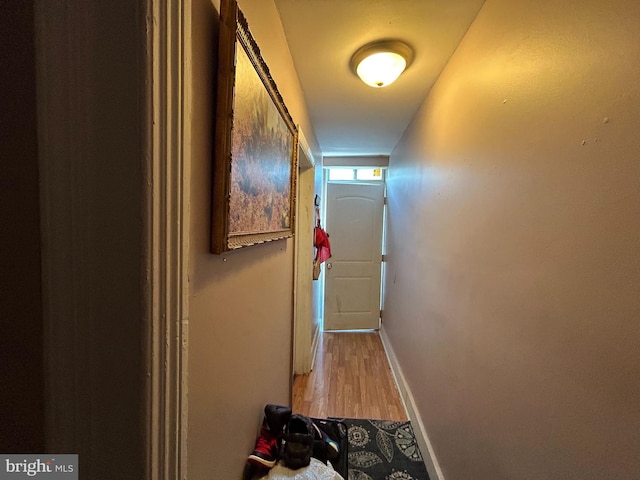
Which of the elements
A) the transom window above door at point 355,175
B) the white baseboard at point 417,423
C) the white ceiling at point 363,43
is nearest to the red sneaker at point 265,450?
the white baseboard at point 417,423

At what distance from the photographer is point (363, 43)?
1.31 m

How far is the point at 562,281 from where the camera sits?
678mm

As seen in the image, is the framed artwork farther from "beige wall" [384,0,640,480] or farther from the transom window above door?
the transom window above door

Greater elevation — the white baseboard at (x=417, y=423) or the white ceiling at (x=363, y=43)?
the white ceiling at (x=363, y=43)

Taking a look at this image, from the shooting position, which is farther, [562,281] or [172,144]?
[562,281]

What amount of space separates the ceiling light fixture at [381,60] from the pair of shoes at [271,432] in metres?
1.72

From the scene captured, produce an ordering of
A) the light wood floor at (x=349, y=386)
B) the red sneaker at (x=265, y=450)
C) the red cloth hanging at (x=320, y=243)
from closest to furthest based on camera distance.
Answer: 1. the red sneaker at (x=265, y=450)
2. the light wood floor at (x=349, y=386)
3. the red cloth hanging at (x=320, y=243)

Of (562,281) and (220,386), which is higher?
(562,281)

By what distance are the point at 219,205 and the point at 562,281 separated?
34.6 inches

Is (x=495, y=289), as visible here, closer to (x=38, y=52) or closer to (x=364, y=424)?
(x=38, y=52)

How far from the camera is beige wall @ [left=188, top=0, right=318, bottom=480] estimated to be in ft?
1.83

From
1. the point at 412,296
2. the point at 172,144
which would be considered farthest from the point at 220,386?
the point at 412,296

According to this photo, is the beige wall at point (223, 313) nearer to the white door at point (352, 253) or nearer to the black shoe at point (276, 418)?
the black shoe at point (276, 418)

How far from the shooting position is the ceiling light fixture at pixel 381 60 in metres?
1.31
